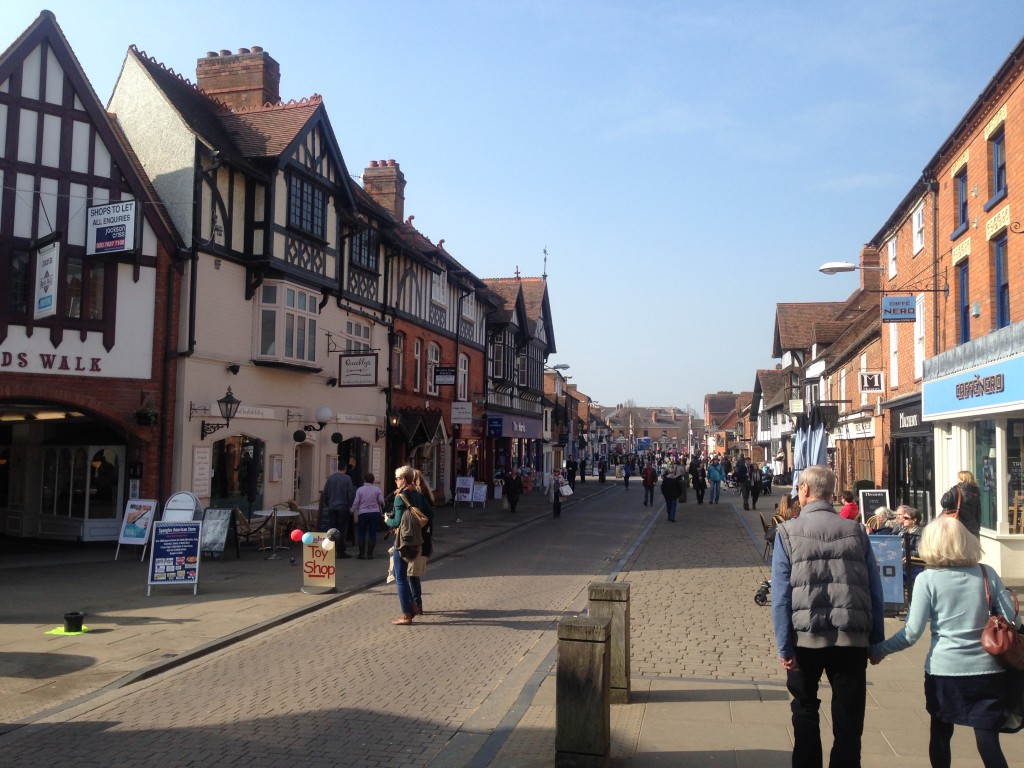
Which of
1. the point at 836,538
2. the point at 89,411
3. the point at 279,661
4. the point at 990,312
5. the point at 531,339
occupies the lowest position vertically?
the point at 279,661

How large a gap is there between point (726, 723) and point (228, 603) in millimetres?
7372

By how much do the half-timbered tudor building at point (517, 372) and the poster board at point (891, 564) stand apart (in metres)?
26.6

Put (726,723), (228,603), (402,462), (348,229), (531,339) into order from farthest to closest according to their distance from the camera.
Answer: (531,339)
(402,462)
(348,229)
(228,603)
(726,723)

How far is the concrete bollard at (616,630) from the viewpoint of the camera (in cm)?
689

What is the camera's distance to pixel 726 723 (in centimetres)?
635

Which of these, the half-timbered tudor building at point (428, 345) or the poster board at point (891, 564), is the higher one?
the half-timbered tudor building at point (428, 345)

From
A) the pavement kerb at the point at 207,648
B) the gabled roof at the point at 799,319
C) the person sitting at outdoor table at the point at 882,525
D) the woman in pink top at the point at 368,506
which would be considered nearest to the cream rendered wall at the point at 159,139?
the woman in pink top at the point at 368,506

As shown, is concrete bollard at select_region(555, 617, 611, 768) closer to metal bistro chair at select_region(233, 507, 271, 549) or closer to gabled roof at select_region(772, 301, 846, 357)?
metal bistro chair at select_region(233, 507, 271, 549)

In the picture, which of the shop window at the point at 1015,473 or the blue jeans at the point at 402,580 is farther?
the shop window at the point at 1015,473

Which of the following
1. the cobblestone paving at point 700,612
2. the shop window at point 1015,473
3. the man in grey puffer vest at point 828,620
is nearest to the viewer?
the man in grey puffer vest at point 828,620

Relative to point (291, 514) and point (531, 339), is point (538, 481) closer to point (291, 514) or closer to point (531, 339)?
point (531, 339)

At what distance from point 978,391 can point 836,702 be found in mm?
11192

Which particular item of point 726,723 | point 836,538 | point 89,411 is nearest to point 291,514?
point 89,411

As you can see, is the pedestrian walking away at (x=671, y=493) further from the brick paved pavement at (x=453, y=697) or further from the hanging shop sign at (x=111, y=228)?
the hanging shop sign at (x=111, y=228)
